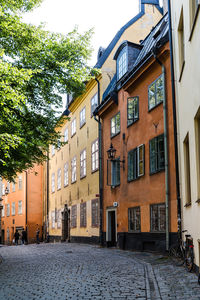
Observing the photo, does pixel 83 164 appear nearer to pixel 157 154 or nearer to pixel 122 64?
pixel 122 64

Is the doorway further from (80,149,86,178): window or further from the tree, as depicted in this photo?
the tree

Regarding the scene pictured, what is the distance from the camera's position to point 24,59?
14.8 metres

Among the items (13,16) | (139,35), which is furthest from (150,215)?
(139,35)

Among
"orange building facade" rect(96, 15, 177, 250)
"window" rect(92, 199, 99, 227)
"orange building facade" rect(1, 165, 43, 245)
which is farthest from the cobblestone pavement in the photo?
"orange building facade" rect(1, 165, 43, 245)

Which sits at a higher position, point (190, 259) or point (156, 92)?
point (156, 92)

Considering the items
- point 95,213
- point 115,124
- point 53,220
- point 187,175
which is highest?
point 115,124

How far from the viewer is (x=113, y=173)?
20812 millimetres

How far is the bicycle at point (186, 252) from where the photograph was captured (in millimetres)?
9414

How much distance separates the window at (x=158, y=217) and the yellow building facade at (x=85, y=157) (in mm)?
5443

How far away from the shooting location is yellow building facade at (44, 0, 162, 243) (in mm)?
23906

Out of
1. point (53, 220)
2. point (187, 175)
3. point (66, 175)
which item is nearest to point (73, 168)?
point (66, 175)

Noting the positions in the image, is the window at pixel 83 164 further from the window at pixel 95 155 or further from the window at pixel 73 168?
the window at pixel 95 155

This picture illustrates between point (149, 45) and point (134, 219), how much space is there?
7.51m

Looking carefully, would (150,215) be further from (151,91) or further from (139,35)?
(139,35)
